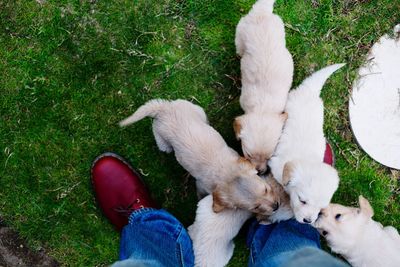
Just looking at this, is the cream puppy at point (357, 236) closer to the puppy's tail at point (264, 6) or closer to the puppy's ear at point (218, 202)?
the puppy's ear at point (218, 202)

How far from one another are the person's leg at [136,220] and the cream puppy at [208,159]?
42 centimetres

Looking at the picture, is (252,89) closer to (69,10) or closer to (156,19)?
(156,19)

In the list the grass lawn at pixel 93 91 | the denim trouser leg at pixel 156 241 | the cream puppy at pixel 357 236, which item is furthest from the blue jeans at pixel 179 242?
the grass lawn at pixel 93 91

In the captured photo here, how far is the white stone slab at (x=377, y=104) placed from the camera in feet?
16.4

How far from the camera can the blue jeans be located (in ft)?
13.2

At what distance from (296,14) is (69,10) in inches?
79.8

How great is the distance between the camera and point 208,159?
433cm

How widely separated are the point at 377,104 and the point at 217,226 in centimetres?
189

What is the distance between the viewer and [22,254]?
489 cm

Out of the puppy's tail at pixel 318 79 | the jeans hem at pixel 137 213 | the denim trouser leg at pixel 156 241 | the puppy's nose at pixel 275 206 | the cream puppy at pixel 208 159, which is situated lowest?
the jeans hem at pixel 137 213

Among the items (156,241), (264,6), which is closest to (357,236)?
(156,241)

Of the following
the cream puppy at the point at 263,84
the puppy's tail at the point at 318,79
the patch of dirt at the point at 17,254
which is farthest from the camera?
the patch of dirt at the point at 17,254

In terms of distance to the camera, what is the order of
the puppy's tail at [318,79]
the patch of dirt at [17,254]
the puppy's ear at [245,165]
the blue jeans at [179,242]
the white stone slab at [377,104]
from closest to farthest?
the blue jeans at [179,242] < the puppy's ear at [245,165] < the puppy's tail at [318,79] < the patch of dirt at [17,254] < the white stone slab at [377,104]

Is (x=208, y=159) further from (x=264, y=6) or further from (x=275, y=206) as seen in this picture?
(x=264, y=6)
